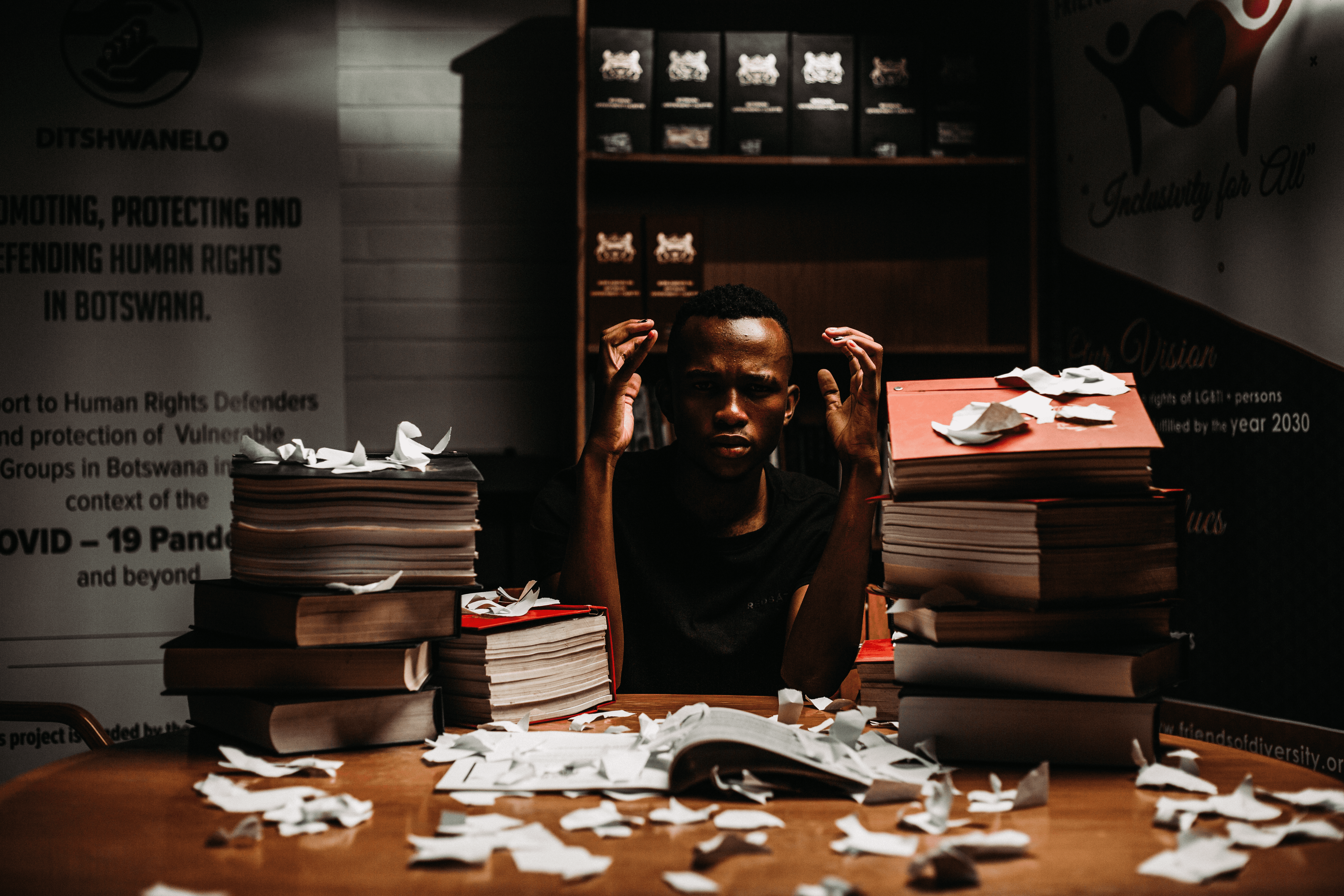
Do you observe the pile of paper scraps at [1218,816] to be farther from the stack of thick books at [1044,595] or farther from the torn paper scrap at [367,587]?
the torn paper scrap at [367,587]

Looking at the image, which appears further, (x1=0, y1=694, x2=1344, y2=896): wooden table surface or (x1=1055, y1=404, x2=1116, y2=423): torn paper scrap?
(x1=1055, y1=404, x2=1116, y2=423): torn paper scrap

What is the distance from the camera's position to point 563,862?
70 cm

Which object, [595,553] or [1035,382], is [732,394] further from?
[1035,382]

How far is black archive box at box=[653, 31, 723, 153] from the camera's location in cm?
250

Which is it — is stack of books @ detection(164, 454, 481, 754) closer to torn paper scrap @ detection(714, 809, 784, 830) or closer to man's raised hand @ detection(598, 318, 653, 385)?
torn paper scrap @ detection(714, 809, 784, 830)

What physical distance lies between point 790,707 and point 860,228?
76.8 inches

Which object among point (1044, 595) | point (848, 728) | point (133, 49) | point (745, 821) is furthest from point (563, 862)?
point (133, 49)

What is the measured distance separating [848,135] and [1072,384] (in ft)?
5.44

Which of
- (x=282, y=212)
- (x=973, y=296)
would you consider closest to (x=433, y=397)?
(x=282, y=212)

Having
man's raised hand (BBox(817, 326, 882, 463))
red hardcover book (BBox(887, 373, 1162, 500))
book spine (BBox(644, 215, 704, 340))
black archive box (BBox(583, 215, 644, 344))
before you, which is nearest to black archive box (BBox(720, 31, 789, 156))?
book spine (BBox(644, 215, 704, 340))

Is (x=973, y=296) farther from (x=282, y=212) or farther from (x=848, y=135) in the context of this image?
(x=282, y=212)

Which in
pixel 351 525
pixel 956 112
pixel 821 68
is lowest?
pixel 351 525

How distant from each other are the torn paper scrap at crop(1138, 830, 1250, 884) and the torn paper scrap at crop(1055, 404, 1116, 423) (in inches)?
15.6

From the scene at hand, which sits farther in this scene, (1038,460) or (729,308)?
(729,308)
